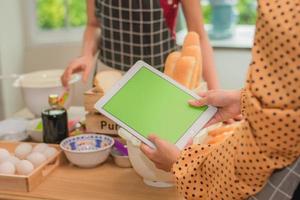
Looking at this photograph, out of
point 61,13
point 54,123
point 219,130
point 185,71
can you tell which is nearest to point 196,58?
point 185,71

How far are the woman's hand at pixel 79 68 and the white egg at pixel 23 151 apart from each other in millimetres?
346

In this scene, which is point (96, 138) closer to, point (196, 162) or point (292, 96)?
point (196, 162)

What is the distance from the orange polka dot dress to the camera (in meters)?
0.68

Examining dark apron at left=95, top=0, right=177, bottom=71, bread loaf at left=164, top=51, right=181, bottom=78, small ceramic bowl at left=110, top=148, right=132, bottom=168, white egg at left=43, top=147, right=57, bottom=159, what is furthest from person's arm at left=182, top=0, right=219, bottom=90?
white egg at left=43, top=147, right=57, bottom=159

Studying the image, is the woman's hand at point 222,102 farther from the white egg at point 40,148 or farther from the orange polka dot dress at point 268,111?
the white egg at point 40,148

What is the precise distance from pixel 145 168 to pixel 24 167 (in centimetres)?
31

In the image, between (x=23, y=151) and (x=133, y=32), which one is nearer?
(x=23, y=151)

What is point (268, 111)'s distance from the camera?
2.33 ft

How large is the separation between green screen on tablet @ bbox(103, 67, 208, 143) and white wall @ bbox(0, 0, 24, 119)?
1660 mm

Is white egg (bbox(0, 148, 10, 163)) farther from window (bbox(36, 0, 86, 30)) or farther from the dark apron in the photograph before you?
window (bbox(36, 0, 86, 30))

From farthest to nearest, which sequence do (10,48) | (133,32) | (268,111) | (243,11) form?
(243,11) → (10,48) → (133,32) → (268,111)

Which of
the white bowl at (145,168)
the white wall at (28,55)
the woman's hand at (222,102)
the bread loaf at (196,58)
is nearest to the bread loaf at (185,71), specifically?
the bread loaf at (196,58)

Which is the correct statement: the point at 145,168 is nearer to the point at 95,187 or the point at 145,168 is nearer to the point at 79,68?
the point at 95,187

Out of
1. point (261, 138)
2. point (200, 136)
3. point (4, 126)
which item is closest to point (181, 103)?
point (200, 136)
